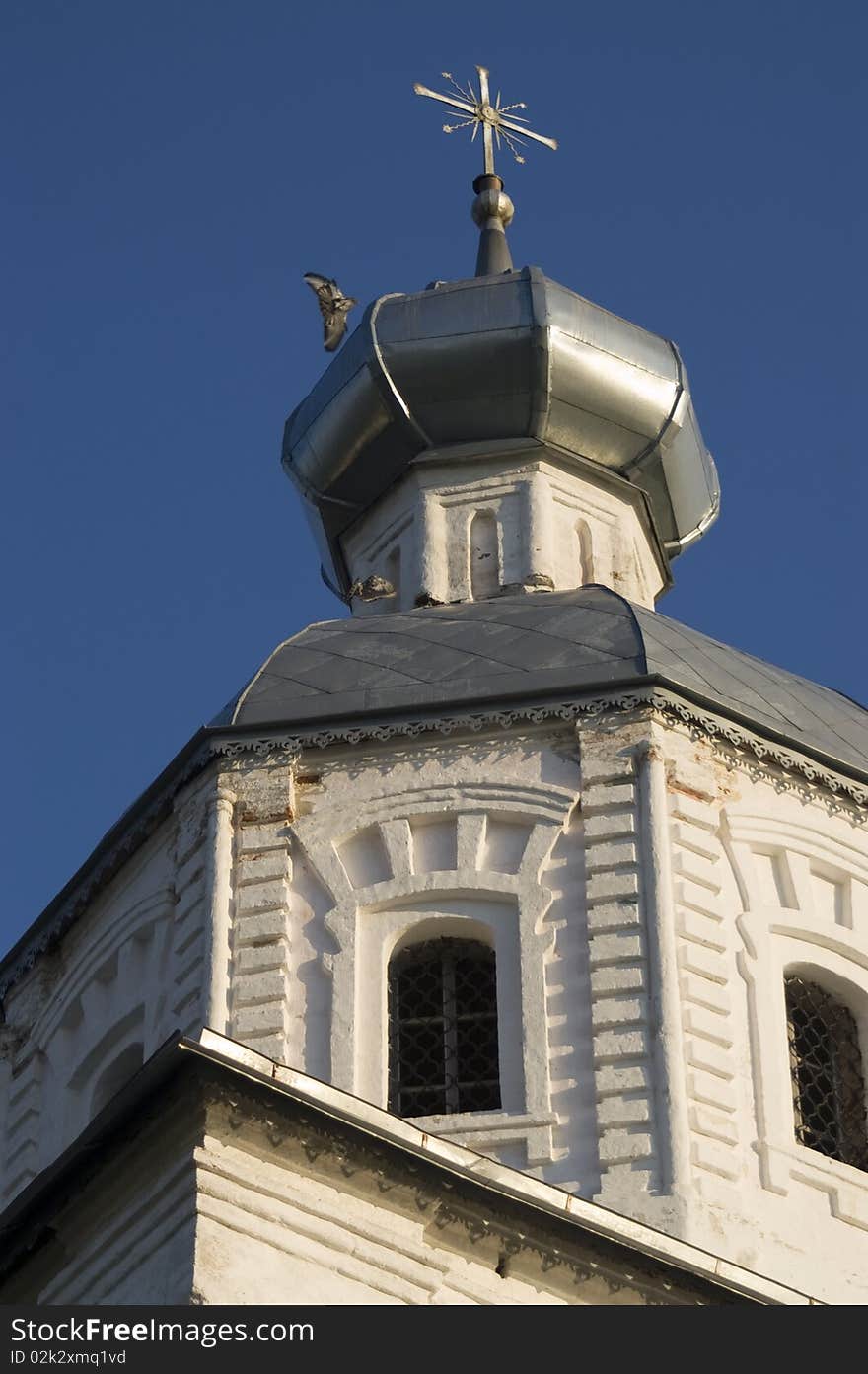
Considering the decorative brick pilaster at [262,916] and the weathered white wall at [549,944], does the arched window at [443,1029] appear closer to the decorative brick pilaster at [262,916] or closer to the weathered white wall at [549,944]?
the weathered white wall at [549,944]

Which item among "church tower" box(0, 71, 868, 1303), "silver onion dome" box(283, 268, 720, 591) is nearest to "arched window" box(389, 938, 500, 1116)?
"church tower" box(0, 71, 868, 1303)

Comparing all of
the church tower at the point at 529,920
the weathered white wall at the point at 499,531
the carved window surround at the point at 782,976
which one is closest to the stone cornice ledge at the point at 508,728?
the church tower at the point at 529,920

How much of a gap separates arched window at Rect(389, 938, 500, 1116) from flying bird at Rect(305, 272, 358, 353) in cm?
739

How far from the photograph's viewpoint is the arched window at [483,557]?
24891 millimetres

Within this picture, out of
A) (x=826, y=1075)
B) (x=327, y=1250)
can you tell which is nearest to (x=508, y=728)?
(x=826, y=1075)

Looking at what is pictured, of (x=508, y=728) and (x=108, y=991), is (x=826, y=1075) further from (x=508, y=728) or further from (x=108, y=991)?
(x=108, y=991)

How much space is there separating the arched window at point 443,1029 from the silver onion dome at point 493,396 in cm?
562

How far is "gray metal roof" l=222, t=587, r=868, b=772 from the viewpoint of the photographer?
70.8 ft

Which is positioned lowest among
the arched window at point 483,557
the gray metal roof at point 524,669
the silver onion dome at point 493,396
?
the gray metal roof at point 524,669

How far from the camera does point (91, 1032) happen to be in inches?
854

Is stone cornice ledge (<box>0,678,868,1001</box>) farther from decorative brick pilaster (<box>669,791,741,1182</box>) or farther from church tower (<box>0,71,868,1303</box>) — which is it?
Answer: decorative brick pilaster (<box>669,791,741,1182</box>)

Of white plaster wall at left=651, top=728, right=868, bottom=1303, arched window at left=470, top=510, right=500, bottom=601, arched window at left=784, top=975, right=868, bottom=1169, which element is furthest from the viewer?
arched window at left=470, top=510, right=500, bottom=601

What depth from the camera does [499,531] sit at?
82.5 feet
